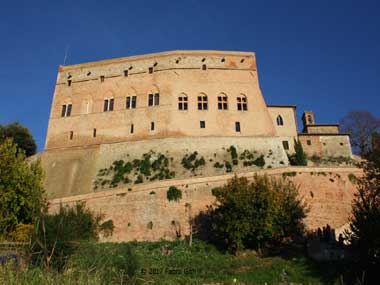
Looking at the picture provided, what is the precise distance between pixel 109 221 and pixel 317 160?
19.8 meters

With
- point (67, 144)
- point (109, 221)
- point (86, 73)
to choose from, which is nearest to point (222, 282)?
point (109, 221)

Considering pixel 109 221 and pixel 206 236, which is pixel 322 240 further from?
pixel 109 221

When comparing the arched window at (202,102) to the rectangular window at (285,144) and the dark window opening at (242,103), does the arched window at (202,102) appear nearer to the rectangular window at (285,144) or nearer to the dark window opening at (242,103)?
the dark window opening at (242,103)

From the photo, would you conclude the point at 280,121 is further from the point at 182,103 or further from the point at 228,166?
the point at 182,103

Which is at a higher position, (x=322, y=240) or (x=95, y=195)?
(x=95, y=195)

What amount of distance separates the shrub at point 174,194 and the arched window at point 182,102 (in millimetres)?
12199

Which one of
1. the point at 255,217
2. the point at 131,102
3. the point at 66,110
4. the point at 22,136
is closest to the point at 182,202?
the point at 255,217

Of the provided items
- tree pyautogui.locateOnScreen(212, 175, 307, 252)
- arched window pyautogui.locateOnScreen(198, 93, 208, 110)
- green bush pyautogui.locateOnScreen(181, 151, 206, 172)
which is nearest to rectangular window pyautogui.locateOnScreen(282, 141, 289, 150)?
arched window pyautogui.locateOnScreen(198, 93, 208, 110)

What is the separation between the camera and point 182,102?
34531 millimetres

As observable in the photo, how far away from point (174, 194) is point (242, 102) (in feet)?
49.0

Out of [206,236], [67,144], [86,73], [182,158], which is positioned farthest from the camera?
[86,73]

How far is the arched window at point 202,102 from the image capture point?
112ft

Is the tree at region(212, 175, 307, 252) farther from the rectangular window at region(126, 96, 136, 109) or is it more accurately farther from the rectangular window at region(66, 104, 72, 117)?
the rectangular window at region(66, 104, 72, 117)

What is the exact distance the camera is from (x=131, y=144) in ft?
107
